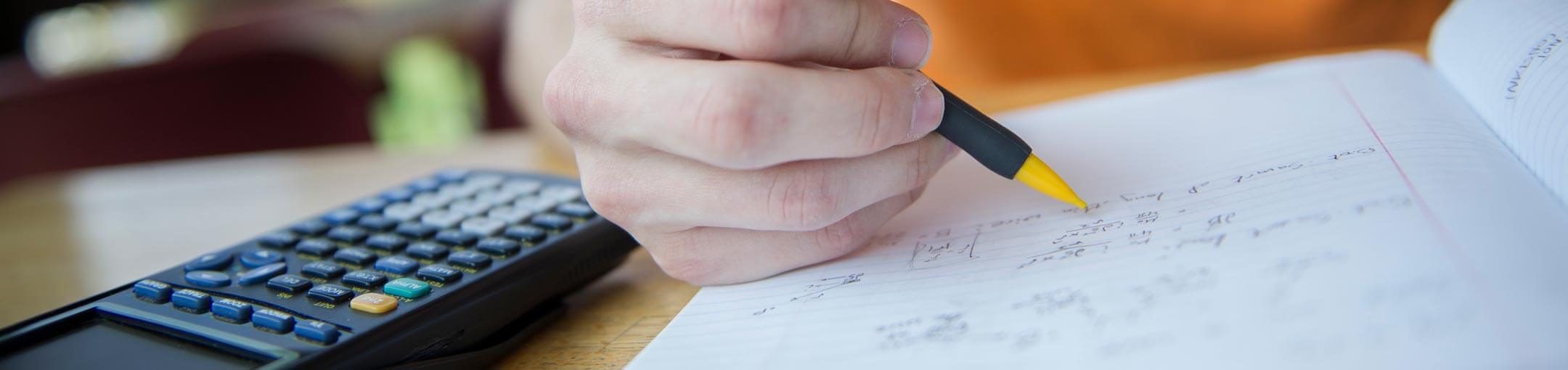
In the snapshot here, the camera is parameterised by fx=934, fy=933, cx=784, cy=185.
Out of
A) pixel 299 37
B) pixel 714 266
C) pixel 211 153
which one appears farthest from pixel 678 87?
pixel 299 37

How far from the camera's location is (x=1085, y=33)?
87cm

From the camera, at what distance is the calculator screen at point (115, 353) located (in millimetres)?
323

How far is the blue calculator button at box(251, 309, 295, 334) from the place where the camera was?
0.33 metres

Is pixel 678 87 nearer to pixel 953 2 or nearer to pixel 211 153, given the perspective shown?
pixel 953 2

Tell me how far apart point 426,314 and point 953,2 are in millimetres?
657

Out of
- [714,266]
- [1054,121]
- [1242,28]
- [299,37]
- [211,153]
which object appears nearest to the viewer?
[714,266]

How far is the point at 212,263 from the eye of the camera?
0.41 meters

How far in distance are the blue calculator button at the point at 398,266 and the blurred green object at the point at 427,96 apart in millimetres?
1528

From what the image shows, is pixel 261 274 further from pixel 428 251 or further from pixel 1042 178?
pixel 1042 178

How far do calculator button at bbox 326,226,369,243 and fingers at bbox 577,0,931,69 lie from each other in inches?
6.4

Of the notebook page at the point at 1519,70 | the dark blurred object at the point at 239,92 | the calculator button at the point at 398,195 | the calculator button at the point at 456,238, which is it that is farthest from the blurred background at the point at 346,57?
the calculator button at the point at 456,238

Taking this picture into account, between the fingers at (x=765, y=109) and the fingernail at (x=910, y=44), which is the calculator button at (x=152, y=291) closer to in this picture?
the fingers at (x=765, y=109)

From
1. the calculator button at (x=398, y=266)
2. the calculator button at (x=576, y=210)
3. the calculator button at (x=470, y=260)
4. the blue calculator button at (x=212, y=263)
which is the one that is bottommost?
the calculator button at (x=576, y=210)

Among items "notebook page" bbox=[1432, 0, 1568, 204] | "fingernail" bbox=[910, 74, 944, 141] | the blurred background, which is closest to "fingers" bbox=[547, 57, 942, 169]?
"fingernail" bbox=[910, 74, 944, 141]
